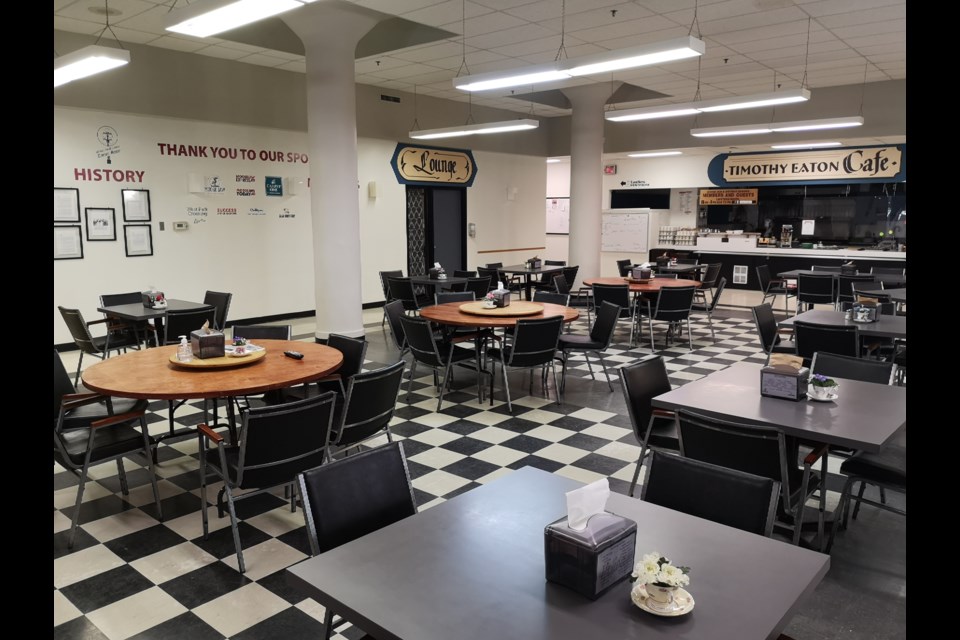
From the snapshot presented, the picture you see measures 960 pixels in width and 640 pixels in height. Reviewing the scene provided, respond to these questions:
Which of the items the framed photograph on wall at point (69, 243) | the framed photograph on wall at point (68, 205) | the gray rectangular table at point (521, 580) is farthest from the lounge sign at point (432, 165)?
the gray rectangular table at point (521, 580)

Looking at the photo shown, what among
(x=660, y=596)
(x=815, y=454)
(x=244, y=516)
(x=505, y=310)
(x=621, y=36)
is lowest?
(x=244, y=516)

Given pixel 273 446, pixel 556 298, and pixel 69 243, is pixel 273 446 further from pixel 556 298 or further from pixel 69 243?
pixel 69 243

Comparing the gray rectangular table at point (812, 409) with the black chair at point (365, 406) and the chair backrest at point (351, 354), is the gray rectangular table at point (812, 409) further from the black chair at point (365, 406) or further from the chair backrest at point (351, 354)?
the chair backrest at point (351, 354)

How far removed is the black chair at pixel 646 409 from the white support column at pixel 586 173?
8535 millimetres

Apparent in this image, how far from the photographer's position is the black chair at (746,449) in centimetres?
280

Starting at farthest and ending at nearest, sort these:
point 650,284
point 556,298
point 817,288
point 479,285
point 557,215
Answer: point 557,215
point 817,288
point 479,285
point 650,284
point 556,298

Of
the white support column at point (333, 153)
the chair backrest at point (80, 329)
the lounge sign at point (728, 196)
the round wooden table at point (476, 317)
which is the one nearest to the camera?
the round wooden table at point (476, 317)

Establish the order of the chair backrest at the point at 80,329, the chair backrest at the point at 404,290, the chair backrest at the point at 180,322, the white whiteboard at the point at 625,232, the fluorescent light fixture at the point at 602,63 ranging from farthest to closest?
the white whiteboard at the point at 625,232 → the chair backrest at the point at 404,290 → the chair backrest at the point at 180,322 → the chair backrest at the point at 80,329 → the fluorescent light fixture at the point at 602,63

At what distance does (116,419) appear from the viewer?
3533 millimetres

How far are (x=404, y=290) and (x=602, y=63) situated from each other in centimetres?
416

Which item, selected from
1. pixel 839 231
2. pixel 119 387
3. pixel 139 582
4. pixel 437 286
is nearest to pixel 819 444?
pixel 139 582

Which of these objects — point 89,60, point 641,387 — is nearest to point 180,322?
point 89,60

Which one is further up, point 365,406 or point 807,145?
point 807,145
